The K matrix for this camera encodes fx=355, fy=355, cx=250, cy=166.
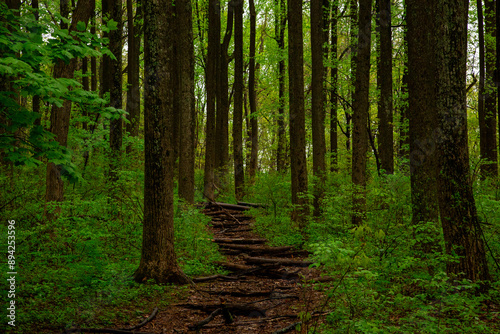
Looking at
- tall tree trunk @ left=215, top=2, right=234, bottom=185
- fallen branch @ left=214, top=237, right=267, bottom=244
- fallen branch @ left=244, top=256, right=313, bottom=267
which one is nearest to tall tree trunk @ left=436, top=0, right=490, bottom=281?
fallen branch @ left=244, top=256, right=313, bottom=267

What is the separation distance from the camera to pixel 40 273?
6.30 metres

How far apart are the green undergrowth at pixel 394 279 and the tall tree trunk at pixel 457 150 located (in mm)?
274

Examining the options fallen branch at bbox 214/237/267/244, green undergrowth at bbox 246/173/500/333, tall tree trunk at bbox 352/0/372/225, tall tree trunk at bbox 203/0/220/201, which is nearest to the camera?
green undergrowth at bbox 246/173/500/333

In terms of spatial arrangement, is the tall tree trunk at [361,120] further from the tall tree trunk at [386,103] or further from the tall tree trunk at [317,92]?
the tall tree trunk at [386,103]

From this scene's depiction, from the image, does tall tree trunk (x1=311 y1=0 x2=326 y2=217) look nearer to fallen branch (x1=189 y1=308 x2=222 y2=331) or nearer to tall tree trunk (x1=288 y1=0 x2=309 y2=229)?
tall tree trunk (x1=288 y1=0 x2=309 y2=229)

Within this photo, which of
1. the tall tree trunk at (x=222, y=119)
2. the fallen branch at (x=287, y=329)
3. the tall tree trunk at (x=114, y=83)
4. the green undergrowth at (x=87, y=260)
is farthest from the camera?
the tall tree trunk at (x=222, y=119)

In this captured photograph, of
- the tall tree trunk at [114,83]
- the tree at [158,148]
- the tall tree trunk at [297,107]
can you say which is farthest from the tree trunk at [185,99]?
the tree at [158,148]

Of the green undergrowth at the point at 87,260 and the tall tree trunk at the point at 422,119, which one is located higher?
the tall tree trunk at the point at 422,119

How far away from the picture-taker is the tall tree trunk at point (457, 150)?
5.48m

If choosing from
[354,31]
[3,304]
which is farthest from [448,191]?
[354,31]

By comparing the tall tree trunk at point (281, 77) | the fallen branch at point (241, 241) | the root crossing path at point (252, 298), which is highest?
the tall tree trunk at point (281, 77)

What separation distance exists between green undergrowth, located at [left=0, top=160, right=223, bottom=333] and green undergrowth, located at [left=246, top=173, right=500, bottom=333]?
2.81 meters

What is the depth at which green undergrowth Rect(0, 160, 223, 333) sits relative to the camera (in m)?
5.29

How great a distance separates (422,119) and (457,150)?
7.73ft
